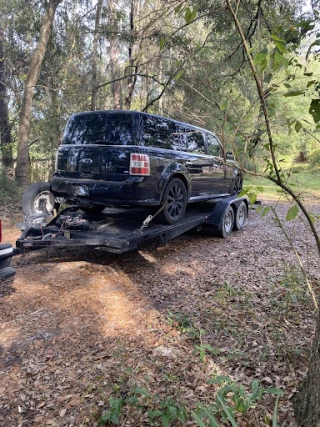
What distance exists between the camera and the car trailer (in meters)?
4.69

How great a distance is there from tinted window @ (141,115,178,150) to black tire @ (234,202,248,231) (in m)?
2.90

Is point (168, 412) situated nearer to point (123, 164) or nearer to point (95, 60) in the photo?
point (123, 164)

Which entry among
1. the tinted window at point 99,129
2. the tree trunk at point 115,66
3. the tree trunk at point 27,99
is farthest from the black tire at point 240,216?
the tree trunk at point 115,66

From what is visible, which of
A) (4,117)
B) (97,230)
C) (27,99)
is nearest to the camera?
(97,230)

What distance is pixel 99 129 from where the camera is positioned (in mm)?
5488

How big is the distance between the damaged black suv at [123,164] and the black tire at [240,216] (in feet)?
7.47

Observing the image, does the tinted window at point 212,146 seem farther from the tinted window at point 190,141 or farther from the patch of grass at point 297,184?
the patch of grass at point 297,184

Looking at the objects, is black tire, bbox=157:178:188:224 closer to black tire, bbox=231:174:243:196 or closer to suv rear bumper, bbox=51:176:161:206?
suv rear bumper, bbox=51:176:161:206

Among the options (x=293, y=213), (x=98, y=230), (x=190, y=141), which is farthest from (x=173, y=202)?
(x=293, y=213)

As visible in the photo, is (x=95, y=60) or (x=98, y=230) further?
(x=95, y=60)

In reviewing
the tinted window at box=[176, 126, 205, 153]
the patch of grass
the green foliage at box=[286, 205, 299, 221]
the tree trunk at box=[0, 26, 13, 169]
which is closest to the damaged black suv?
the tinted window at box=[176, 126, 205, 153]

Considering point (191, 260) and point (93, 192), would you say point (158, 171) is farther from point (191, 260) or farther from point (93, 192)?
point (191, 260)

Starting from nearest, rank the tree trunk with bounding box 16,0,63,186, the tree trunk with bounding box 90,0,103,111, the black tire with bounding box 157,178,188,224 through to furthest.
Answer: the black tire with bounding box 157,178,188,224 → the tree trunk with bounding box 16,0,63,186 → the tree trunk with bounding box 90,0,103,111

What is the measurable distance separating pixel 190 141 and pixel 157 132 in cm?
132
